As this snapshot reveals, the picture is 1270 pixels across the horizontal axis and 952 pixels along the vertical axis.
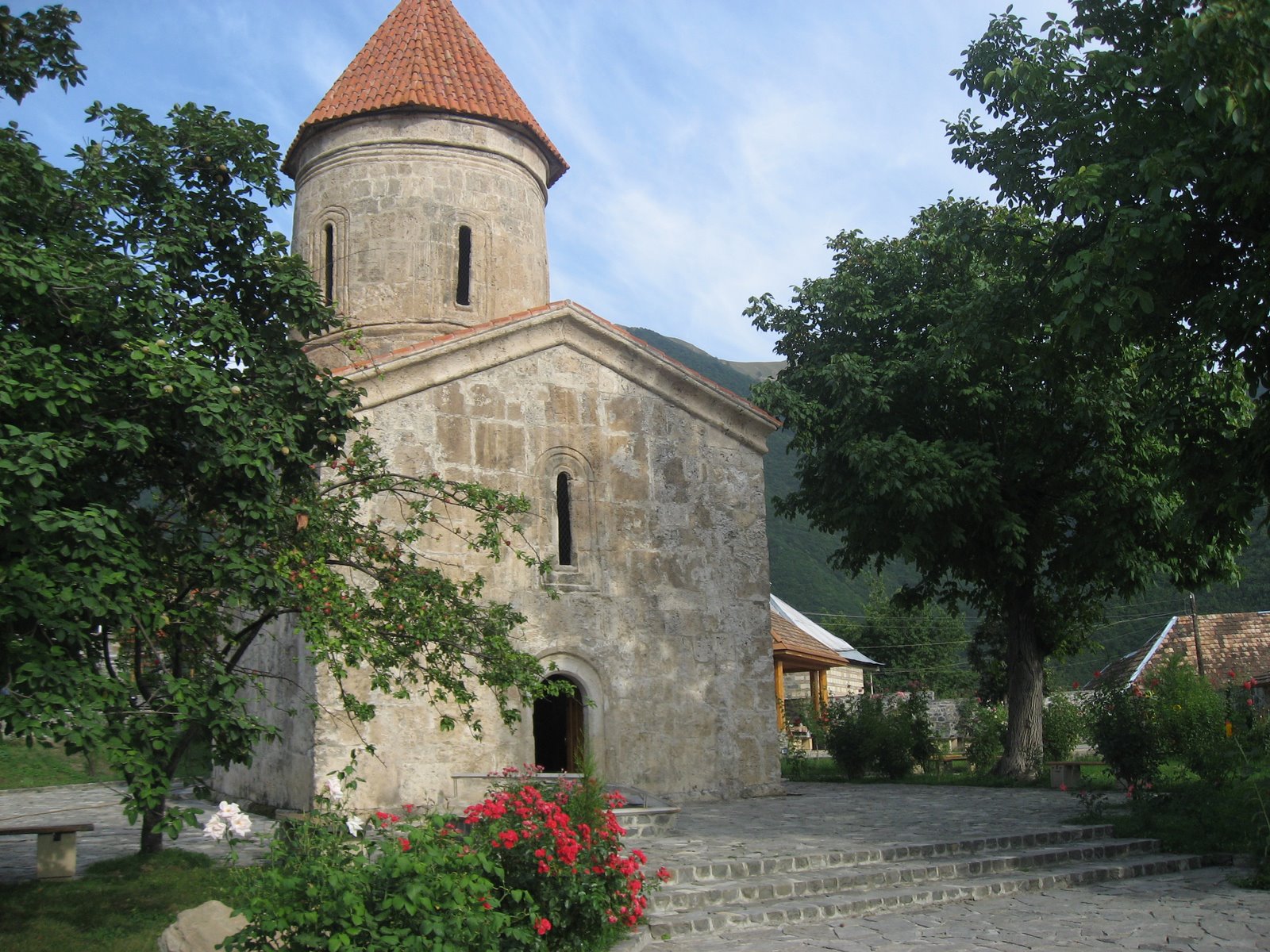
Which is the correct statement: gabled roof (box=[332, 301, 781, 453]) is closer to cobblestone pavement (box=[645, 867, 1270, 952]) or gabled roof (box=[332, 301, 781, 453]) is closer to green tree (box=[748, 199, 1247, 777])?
green tree (box=[748, 199, 1247, 777])

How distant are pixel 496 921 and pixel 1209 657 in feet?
102

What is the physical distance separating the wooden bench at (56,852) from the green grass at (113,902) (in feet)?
0.40

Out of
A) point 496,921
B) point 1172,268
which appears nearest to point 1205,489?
point 1172,268

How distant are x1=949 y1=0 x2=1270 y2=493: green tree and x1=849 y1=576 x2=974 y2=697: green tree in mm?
41731

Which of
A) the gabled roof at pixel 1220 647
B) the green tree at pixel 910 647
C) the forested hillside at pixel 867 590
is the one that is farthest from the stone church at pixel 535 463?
the green tree at pixel 910 647

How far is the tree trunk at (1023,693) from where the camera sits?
1619 cm

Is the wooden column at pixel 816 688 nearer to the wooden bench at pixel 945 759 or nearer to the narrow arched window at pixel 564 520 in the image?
the wooden bench at pixel 945 759

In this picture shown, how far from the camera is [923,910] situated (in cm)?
788

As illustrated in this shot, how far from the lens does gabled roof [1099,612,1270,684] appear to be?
3019 cm

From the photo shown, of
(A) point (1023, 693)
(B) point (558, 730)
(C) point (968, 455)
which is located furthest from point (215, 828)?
(A) point (1023, 693)

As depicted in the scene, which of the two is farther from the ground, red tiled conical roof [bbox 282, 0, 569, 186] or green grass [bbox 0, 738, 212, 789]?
red tiled conical roof [bbox 282, 0, 569, 186]

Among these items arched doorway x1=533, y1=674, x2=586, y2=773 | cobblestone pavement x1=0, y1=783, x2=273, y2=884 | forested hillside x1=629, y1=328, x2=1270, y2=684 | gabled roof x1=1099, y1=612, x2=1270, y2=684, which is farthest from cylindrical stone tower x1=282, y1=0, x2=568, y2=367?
gabled roof x1=1099, y1=612, x2=1270, y2=684

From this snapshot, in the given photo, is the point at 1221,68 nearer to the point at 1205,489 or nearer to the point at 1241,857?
the point at 1205,489

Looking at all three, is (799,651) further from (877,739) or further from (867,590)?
(867,590)
